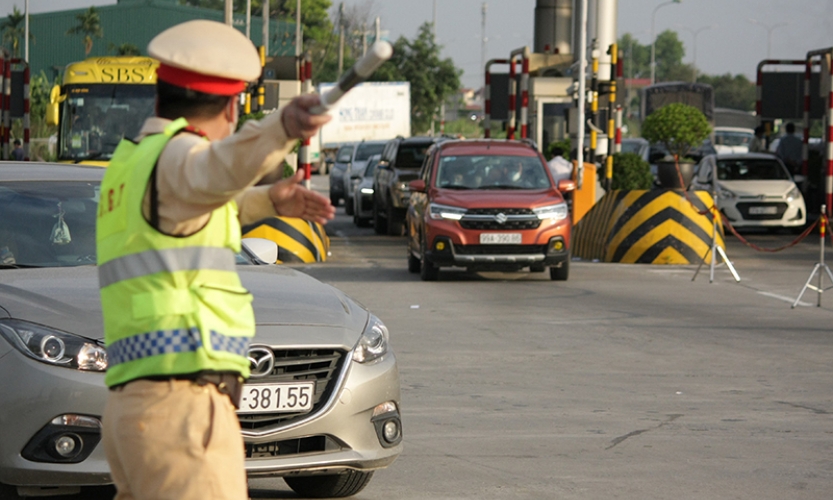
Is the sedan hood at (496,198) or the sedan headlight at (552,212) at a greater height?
the sedan hood at (496,198)

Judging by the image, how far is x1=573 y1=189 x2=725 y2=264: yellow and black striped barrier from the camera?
68.0 feet

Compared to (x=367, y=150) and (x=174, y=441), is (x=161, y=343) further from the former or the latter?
(x=367, y=150)

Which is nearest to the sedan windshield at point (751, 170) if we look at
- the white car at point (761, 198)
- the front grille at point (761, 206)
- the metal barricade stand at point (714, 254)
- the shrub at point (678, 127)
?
the white car at point (761, 198)

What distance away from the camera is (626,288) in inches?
682

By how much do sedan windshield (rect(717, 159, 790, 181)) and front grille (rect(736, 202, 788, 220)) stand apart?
1022 mm

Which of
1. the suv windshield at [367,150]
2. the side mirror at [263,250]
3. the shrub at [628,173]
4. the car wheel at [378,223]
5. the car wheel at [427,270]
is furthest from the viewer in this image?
the suv windshield at [367,150]

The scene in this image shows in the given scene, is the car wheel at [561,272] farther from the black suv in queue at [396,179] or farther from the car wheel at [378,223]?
the car wheel at [378,223]

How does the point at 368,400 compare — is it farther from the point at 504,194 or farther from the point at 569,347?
the point at 504,194

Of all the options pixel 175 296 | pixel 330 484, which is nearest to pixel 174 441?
pixel 175 296

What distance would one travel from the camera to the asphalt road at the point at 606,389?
711cm

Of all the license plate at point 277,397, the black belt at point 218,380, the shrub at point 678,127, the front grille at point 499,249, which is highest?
the shrub at point 678,127

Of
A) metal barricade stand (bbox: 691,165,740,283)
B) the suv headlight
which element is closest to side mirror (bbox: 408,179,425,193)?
the suv headlight

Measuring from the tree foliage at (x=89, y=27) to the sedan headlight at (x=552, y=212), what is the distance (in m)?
77.4

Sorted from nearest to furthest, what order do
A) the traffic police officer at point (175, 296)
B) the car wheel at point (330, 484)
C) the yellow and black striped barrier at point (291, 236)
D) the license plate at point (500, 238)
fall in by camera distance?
the traffic police officer at point (175, 296) < the car wheel at point (330, 484) < the license plate at point (500, 238) < the yellow and black striped barrier at point (291, 236)
